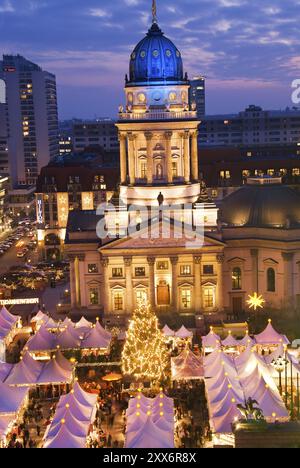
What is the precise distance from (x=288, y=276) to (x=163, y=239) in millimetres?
13203

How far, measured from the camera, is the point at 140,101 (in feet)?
270

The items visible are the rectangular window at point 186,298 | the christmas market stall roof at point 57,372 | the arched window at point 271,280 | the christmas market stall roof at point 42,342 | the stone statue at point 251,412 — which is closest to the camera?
→ the stone statue at point 251,412

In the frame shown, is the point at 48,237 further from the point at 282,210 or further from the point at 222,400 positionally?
the point at 222,400

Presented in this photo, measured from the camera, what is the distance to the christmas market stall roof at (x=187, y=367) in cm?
5425

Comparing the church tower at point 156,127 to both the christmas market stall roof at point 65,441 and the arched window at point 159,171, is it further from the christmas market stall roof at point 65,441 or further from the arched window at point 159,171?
the christmas market stall roof at point 65,441

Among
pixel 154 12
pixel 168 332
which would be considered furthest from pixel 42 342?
pixel 154 12

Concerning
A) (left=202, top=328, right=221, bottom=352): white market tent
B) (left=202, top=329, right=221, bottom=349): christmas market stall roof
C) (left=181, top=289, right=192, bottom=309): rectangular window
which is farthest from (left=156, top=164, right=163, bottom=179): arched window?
(left=202, top=328, right=221, bottom=352): white market tent

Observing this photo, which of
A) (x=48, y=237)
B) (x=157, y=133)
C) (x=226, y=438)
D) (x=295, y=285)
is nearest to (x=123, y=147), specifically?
(x=157, y=133)

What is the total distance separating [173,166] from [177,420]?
38.9m

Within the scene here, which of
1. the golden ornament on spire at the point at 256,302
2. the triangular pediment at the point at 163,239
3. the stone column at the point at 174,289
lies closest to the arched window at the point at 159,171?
the triangular pediment at the point at 163,239

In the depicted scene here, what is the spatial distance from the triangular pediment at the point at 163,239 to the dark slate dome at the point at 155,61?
56.1ft

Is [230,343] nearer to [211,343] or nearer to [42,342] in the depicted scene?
[211,343]

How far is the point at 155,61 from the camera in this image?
81938 millimetres

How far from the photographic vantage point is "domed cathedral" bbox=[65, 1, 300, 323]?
76.6 metres
